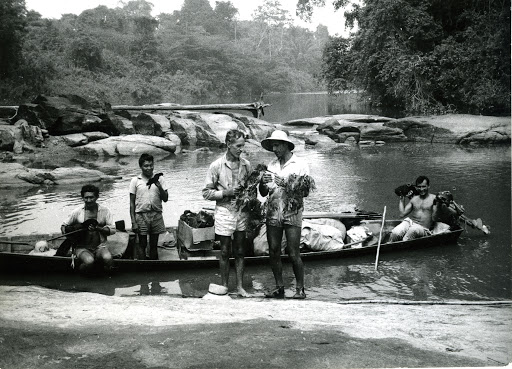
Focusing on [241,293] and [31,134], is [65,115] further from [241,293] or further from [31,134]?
[241,293]

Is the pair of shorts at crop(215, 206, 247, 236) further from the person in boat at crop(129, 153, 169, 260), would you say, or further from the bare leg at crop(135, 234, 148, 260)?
the bare leg at crop(135, 234, 148, 260)

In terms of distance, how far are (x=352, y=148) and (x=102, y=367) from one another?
19094 mm

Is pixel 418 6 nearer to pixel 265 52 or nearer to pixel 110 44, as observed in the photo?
pixel 110 44

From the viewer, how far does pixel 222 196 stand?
519 centimetres

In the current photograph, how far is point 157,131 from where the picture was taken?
2255 cm

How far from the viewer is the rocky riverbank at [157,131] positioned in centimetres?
1861

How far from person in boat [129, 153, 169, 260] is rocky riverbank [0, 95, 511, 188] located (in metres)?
10.7

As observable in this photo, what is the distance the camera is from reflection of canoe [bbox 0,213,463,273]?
636 centimetres

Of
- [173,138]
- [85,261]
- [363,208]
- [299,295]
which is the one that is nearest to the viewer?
[299,295]

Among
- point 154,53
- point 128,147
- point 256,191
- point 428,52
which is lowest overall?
point 128,147

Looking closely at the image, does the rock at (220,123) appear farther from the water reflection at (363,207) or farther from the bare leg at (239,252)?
the bare leg at (239,252)

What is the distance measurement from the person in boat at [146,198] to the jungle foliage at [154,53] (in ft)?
A: 43.6

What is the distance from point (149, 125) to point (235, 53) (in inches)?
999

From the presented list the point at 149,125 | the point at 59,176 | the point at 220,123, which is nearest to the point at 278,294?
the point at 59,176
